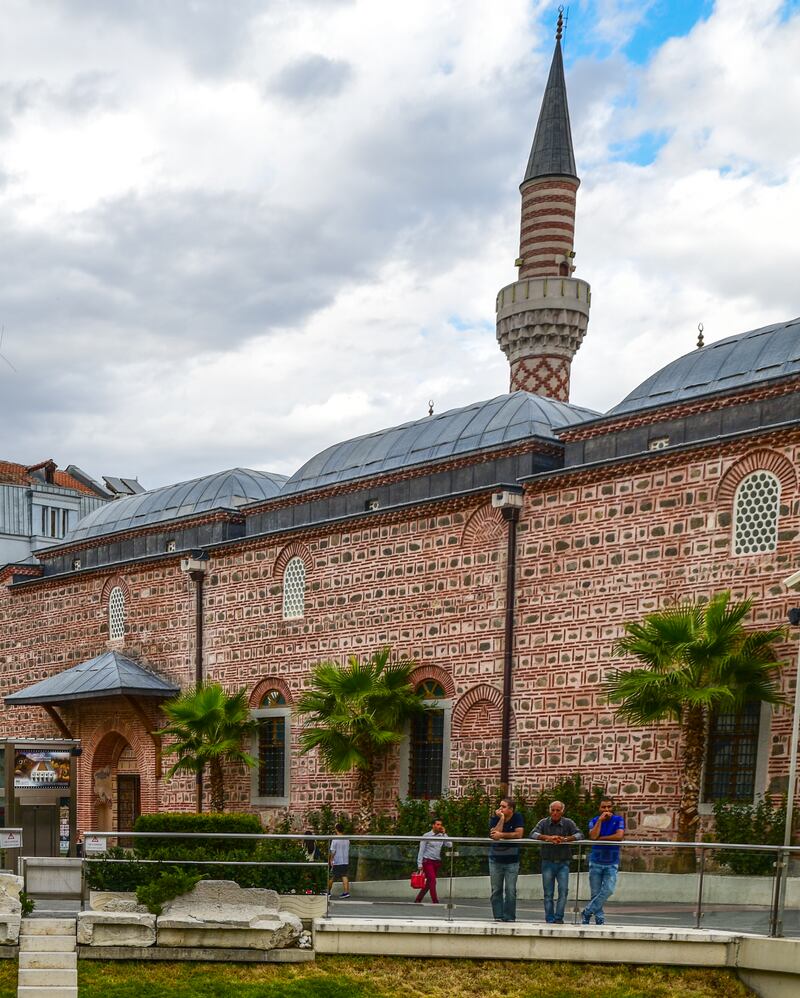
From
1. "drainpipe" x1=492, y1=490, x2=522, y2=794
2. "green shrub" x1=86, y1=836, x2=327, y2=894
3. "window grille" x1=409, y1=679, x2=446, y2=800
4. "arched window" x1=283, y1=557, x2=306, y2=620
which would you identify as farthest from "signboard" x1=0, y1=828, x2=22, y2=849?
"arched window" x1=283, y1=557, x2=306, y2=620

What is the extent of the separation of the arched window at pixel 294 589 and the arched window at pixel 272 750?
4.84 feet

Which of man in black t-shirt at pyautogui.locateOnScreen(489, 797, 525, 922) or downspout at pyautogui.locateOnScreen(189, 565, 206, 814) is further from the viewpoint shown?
downspout at pyautogui.locateOnScreen(189, 565, 206, 814)

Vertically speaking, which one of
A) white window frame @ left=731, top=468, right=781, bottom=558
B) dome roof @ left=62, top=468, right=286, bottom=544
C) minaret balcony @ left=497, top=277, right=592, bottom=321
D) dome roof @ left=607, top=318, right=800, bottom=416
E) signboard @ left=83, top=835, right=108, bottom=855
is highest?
minaret balcony @ left=497, top=277, right=592, bottom=321

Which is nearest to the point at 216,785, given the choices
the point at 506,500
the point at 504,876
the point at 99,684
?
the point at 99,684

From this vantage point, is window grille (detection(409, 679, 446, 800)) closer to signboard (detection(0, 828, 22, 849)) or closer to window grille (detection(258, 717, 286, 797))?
window grille (detection(258, 717, 286, 797))

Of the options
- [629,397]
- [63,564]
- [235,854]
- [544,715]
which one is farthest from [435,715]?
[63,564]

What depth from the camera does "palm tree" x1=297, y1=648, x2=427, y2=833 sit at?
61.8 feet

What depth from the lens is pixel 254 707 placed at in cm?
2209

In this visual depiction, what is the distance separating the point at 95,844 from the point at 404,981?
10.3ft

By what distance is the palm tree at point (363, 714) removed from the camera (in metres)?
18.8

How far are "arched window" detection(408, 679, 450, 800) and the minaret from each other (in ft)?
41.6

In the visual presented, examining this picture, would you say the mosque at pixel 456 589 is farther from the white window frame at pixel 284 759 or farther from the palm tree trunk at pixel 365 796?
the palm tree trunk at pixel 365 796

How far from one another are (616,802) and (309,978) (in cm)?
652

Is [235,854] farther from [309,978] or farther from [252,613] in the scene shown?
[252,613]
